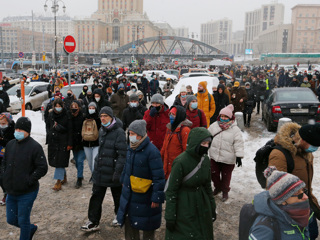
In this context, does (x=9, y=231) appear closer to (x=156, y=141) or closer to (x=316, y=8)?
(x=156, y=141)

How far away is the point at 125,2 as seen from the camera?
162 meters

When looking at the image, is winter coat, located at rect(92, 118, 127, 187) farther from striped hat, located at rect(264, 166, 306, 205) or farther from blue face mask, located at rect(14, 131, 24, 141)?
striped hat, located at rect(264, 166, 306, 205)

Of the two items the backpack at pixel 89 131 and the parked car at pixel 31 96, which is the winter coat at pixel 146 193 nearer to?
the backpack at pixel 89 131

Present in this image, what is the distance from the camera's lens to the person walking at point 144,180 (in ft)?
12.6

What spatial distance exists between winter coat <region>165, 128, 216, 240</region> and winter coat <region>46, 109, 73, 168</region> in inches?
141

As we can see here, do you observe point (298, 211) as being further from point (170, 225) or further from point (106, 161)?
point (106, 161)

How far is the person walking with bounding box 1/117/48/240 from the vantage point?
4176 millimetres

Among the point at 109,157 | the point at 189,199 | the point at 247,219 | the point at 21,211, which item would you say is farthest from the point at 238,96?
the point at 247,219

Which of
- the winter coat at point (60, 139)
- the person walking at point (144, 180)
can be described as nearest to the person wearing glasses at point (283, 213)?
the person walking at point (144, 180)

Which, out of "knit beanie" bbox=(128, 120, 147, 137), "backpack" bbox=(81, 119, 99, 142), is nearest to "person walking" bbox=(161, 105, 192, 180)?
"knit beanie" bbox=(128, 120, 147, 137)

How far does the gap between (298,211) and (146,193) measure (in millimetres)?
1923

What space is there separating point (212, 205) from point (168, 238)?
578 mm

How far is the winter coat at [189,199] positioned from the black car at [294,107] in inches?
320

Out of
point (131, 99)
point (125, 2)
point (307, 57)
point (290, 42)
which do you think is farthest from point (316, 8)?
point (131, 99)
